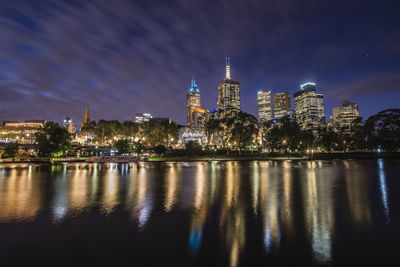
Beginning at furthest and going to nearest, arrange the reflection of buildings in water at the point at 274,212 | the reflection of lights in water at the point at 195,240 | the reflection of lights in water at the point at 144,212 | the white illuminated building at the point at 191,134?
the white illuminated building at the point at 191,134 → the reflection of lights in water at the point at 144,212 → the reflection of buildings in water at the point at 274,212 → the reflection of lights in water at the point at 195,240

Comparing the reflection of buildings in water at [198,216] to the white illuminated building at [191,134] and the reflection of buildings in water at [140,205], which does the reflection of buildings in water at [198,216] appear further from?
the white illuminated building at [191,134]

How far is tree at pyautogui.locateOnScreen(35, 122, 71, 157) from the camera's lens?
66.1 meters

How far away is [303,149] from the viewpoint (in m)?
102

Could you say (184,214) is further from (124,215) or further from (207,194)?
(207,194)

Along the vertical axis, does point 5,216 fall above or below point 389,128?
below

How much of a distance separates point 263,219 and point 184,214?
325 cm

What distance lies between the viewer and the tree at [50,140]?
217 feet

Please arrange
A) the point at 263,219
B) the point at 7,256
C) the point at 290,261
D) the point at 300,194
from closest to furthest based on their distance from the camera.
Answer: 1. the point at 290,261
2. the point at 7,256
3. the point at 263,219
4. the point at 300,194

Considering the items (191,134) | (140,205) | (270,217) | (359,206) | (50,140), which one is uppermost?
(191,134)

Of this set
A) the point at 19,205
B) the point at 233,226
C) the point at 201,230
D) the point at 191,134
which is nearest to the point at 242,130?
the point at 19,205

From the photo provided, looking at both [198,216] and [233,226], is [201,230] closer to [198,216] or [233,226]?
[233,226]

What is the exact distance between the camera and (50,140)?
67.9m

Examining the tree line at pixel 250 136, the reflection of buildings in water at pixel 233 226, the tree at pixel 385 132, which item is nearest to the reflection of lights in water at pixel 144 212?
the reflection of buildings in water at pixel 233 226

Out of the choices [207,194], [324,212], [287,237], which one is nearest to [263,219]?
[287,237]
